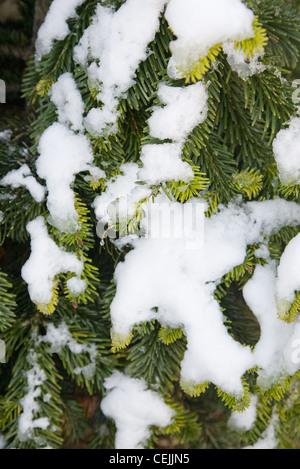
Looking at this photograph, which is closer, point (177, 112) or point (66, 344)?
point (177, 112)

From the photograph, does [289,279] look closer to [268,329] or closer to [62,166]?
[268,329]

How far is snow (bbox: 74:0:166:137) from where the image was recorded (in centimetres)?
67

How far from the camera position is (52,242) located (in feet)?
2.59

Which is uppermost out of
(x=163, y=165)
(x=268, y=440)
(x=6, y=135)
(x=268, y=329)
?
(x=6, y=135)

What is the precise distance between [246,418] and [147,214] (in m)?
0.54

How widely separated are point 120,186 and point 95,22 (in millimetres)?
285

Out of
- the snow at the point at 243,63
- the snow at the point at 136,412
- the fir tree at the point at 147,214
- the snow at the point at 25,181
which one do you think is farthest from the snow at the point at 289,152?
the snow at the point at 136,412

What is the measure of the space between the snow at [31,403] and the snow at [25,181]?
34cm

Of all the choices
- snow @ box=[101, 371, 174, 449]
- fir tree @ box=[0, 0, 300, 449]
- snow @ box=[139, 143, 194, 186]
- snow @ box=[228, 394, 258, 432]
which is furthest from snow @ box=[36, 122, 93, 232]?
snow @ box=[228, 394, 258, 432]

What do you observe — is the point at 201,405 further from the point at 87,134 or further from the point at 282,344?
the point at 87,134

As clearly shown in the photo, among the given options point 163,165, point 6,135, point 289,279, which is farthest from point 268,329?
point 6,135

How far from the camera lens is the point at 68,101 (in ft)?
2.53

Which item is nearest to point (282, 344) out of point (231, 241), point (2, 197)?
point (231, 241)

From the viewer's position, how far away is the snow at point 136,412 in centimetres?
92
